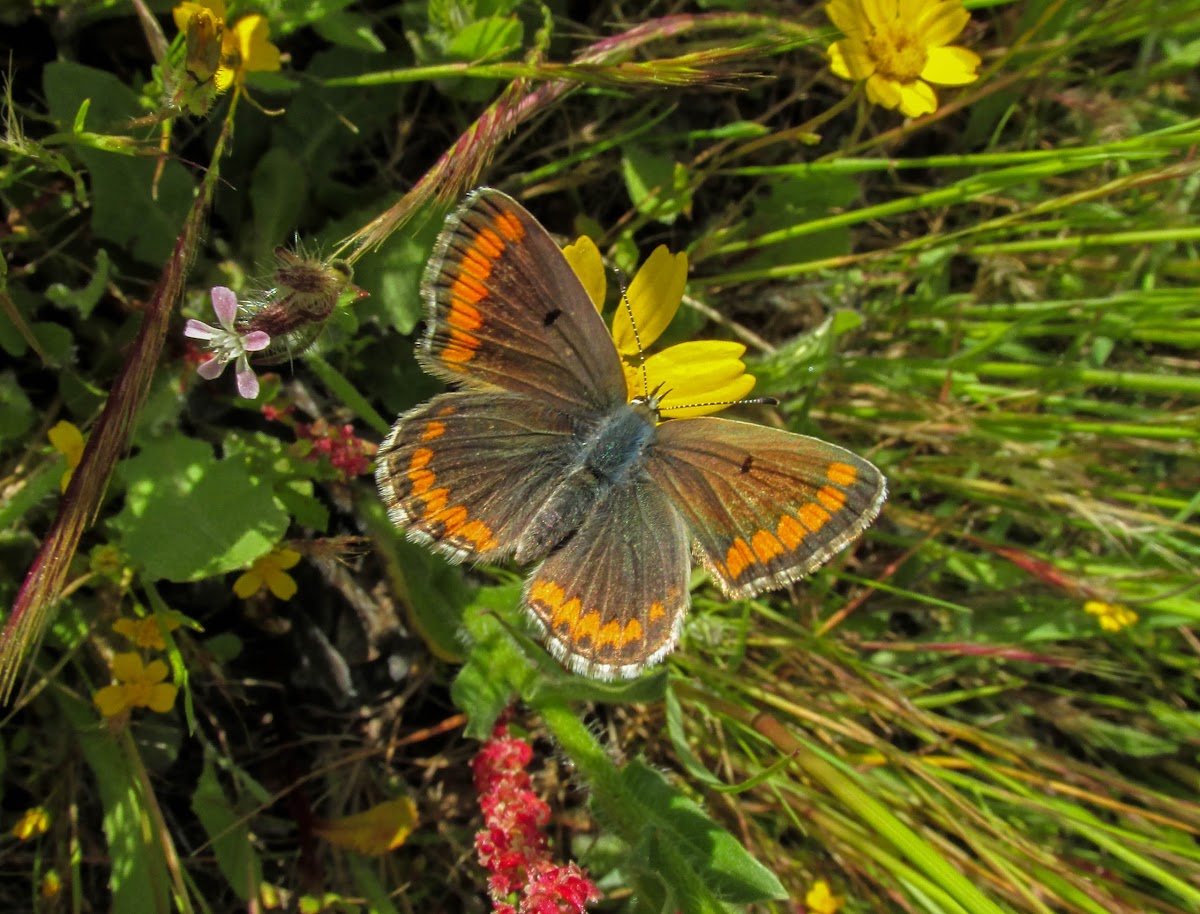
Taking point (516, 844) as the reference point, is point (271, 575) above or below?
above

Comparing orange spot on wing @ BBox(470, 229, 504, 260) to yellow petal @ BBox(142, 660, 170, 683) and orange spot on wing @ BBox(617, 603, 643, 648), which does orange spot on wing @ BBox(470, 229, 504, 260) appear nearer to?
orange spot on wing @ BBox(617, 603, 643, 648)

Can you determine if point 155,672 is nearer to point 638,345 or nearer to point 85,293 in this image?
point 85,293

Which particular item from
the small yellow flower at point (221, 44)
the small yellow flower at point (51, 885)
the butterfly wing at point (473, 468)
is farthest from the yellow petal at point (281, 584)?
the small yellow flower at point (221, 44)

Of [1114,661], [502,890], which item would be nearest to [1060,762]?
[1114,661]

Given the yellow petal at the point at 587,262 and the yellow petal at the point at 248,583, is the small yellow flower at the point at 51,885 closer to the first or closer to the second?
the yellow petal at the point at 248,583

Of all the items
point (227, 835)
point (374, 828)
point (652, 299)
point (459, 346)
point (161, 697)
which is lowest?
point (374, 828)

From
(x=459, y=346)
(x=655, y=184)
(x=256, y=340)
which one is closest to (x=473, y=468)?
(x=459, y=346)
